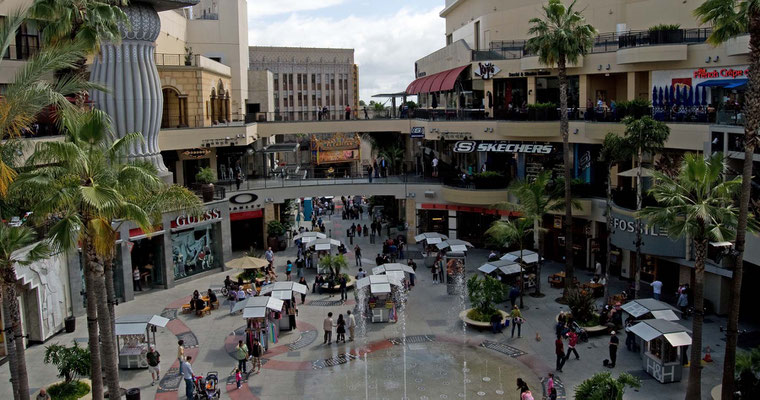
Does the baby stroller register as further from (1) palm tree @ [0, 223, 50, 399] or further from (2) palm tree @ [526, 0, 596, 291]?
(2) palm tree @ [526, 0, 596, 291]

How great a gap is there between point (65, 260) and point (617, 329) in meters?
25.0

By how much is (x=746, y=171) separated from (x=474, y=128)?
92.1 ft

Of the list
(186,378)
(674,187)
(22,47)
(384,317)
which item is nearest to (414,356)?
(384,317)

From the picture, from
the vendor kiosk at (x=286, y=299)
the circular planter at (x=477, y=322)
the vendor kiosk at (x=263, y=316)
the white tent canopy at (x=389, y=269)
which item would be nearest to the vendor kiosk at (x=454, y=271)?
the white tent canopy at (x=389, y=269)

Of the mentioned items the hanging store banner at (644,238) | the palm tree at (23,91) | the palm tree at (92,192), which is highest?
the palm tree at (23,91)

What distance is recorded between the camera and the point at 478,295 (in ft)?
104

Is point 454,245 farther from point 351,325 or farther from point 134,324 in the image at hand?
point 134,324

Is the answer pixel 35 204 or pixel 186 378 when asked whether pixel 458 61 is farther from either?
pixel 35 204

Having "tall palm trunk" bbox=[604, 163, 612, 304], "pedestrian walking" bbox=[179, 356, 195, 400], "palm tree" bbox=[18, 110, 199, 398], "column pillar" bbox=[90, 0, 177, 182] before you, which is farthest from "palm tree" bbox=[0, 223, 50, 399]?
"tall palm trunk" bbox=[604, 163, 612, 304]

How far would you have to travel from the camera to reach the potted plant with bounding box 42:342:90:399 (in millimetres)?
23219

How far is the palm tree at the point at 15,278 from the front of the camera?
57.2 ft

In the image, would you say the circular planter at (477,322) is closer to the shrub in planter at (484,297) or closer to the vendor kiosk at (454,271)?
the shrub in planter at (484,297)

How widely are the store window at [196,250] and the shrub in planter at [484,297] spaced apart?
1788cm

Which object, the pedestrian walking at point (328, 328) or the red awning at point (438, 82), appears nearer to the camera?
the pedestrian walking at point (328, 328)
